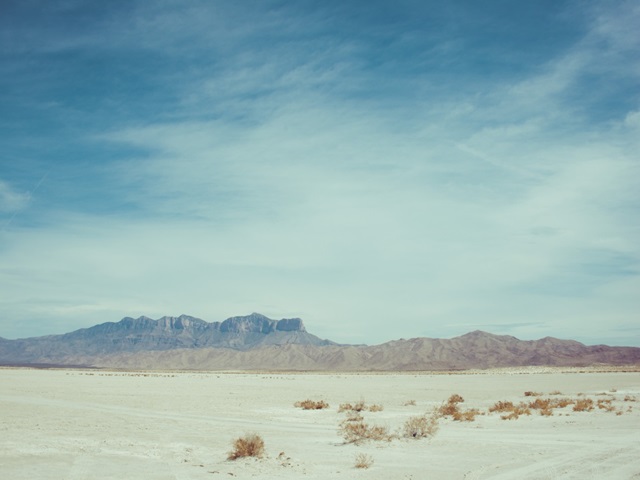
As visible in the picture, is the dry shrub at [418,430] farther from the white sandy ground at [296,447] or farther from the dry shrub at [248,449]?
the dry shrub at [248,449]

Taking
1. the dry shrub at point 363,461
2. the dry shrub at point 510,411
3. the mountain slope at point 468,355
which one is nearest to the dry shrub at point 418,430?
the dry shrub at point 363,461

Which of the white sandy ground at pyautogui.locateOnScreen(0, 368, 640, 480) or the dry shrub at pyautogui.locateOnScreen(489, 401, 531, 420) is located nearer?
the white sandy ground at pyautogui.locateOnScreen(0, 368, 640, 480)

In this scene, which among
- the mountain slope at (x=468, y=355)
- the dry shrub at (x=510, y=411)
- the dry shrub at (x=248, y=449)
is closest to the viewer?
the dry shrub at (x=248, y=449)

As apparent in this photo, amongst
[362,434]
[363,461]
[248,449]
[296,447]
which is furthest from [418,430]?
[248,449]

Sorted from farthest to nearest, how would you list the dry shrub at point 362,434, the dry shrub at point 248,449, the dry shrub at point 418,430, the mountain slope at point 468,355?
the mountain slope at point 468,355 < the dry shrub at point 418,430 < the dry shrub at point 362,434 < the dry shrub at point 248,449

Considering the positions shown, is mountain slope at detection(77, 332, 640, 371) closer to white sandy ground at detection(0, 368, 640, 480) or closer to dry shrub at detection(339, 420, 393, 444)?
white sandy ground at detection(0, 368, 640, 480)

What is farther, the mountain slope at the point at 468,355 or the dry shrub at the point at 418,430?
the mountain slope at the point at 468,355

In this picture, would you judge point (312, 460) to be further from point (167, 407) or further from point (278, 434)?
point (167, 407)

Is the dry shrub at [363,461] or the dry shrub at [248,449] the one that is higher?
the dry shrub at [248,449]

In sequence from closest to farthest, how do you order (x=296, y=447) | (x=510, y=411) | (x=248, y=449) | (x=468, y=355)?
(x=248, y=449) → (x=296, y=447) → (x=510, y=411) → (x=468, y=355)

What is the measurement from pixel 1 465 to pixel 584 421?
19509 mm

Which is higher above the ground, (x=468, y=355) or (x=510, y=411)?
(x=510, y=411)

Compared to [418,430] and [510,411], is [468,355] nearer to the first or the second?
[510,411]


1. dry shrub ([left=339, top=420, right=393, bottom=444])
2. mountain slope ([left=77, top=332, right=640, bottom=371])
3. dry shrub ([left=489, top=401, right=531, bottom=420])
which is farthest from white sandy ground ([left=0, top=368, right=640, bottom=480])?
mountain slope ([left=77, top=332, right=640, bottom=371])
